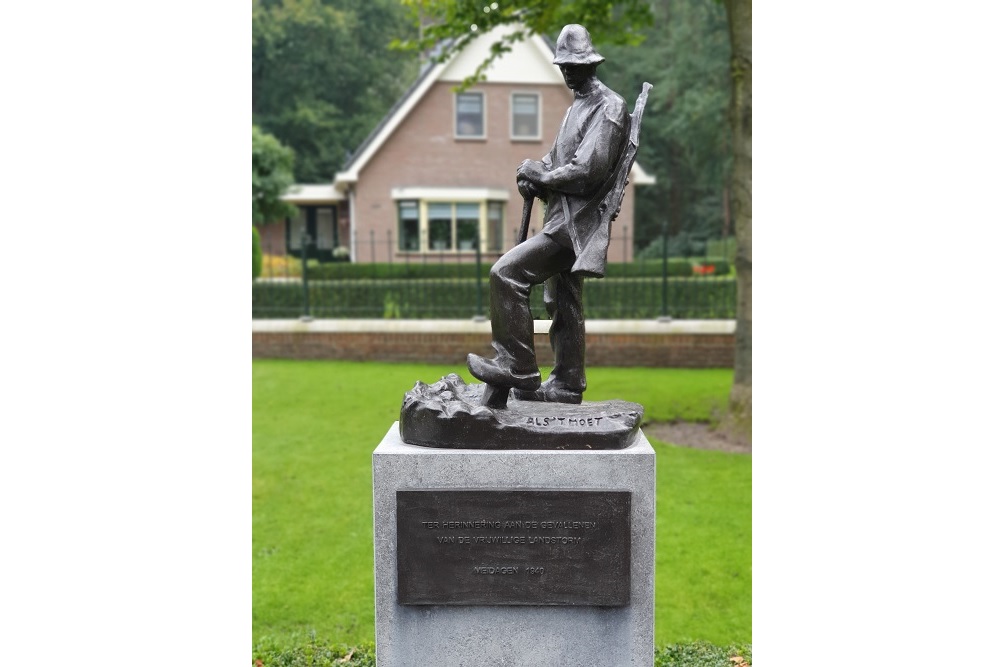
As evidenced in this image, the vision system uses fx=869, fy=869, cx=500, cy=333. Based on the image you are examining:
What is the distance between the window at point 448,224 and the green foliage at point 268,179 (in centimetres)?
333

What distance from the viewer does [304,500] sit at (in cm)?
739

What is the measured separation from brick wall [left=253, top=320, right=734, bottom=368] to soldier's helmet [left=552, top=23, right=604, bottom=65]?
8072mm

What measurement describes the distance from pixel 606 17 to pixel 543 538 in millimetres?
7668

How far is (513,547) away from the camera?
12.7 ft

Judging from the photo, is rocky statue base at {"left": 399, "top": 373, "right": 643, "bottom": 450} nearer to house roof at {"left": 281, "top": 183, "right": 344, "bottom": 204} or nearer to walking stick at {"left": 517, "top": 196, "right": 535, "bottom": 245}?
walking stick at {"left": 517, "top": 196, "right": 535, "bottom": 245}

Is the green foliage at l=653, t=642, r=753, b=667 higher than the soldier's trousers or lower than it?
lower

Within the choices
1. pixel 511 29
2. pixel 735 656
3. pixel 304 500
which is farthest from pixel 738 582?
pixel 511 29

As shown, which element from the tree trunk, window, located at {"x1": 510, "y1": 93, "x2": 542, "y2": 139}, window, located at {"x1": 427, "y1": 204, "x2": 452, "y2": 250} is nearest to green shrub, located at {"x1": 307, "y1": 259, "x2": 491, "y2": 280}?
the tree trunk

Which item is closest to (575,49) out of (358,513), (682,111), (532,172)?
(532,172)

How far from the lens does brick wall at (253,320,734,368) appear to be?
12.4 m

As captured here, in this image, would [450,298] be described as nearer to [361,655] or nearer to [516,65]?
[361,655]

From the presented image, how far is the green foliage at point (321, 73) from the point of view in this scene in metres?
33.3

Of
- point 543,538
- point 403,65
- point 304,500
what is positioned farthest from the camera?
point 403,65

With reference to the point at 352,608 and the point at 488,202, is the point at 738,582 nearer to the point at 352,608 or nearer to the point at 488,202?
the point at 352,608
